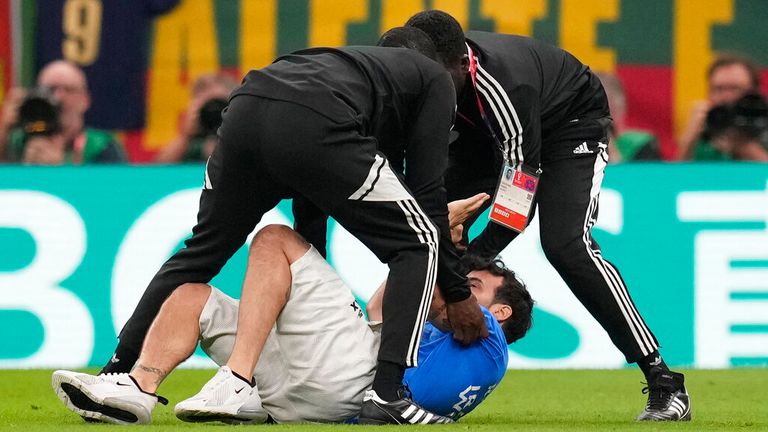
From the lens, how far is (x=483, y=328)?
15.7ft

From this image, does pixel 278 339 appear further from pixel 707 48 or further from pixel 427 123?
pixel 707 48

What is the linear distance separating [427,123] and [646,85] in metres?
5.03

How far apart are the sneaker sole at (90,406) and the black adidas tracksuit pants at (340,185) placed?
2.24 feet

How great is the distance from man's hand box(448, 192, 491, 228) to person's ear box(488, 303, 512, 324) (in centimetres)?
32

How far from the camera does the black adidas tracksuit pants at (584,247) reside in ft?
18.0

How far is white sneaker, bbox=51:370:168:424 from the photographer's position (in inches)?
176

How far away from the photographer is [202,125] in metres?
8.75

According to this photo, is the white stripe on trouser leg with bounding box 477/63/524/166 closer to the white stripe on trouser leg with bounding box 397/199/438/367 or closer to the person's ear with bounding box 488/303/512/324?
the person's ear with bounding box 488/303/512/324

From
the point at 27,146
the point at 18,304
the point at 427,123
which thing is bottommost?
the point at 18,304

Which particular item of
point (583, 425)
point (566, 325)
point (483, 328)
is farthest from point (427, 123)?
point (566, 325)

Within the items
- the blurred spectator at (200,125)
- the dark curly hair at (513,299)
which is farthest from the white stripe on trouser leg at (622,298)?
the blurred spectator at (200,125)

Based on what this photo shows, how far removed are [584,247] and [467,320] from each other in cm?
91

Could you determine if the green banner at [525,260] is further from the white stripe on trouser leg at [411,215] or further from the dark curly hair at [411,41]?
the white stripe on trouser leg at [411,215]

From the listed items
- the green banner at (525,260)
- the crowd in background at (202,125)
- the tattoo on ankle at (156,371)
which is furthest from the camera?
the crowd in background at (202,125)
